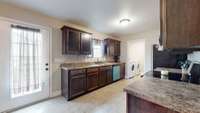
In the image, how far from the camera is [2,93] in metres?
2.66

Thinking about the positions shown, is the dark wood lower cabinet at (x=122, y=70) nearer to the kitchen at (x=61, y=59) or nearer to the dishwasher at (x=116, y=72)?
the dishwasher at (x=116, y=72)

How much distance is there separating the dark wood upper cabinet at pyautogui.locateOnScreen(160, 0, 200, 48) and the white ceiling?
2470mm

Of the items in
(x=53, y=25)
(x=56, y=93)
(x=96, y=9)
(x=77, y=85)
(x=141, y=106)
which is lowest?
(x=56, y=93)

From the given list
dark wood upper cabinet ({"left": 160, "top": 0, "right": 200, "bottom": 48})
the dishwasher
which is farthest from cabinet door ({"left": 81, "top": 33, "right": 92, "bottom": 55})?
dark wood upper cabinet ({"left": 160, "top": 0, "right": 200, "bottom": 48})

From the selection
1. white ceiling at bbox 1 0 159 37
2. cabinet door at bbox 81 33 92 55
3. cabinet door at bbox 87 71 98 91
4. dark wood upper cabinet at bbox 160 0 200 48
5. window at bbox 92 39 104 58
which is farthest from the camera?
window at bbox 92 39 104 58

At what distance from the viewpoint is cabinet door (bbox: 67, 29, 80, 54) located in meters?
3.75

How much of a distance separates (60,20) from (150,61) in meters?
4.39

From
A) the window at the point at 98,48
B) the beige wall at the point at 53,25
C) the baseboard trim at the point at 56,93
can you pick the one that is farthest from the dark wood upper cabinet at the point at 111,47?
the baseboard trim at the point at 56,93

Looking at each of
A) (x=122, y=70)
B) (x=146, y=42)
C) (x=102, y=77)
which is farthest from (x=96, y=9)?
(x=122, y=70)

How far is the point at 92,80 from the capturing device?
168 inches

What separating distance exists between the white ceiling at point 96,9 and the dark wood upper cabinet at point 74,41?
0.42 meters

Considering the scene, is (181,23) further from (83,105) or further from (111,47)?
(111,47)

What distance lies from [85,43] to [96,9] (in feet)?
4.18

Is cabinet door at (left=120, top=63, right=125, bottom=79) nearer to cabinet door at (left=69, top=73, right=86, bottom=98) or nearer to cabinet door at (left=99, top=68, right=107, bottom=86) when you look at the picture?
cabinet door at (left=99, top=68, right=107, bottom=86)
